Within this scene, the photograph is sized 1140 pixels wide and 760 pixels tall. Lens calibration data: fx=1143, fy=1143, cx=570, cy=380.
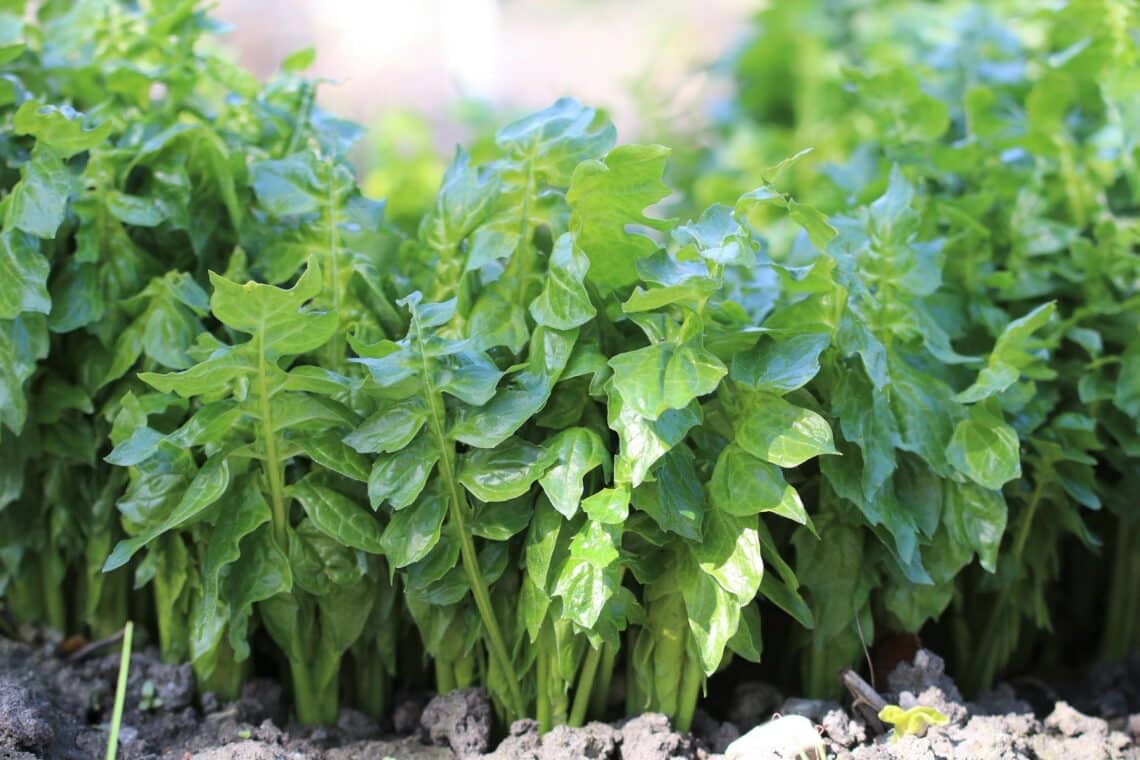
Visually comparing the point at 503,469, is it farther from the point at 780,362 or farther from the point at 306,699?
the point at 306,699

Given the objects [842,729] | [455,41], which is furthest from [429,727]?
[455,41]

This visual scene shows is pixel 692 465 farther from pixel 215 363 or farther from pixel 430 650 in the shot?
pixel 215 363

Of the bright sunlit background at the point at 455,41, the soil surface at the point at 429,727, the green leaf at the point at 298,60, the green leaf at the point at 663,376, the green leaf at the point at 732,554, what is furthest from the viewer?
the bright sunlit background at the point at 455,41

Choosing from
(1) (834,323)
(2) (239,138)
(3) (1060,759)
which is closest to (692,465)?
(1) (834,323)

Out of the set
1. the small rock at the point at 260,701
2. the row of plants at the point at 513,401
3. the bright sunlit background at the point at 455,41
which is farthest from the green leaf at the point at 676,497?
the bright sunlit background at the point at 455,41

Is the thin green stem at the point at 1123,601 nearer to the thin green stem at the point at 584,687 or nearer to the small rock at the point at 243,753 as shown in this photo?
the thin green stem at the point at 584,687
